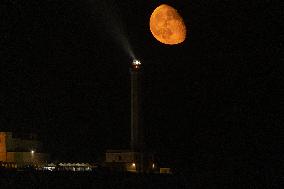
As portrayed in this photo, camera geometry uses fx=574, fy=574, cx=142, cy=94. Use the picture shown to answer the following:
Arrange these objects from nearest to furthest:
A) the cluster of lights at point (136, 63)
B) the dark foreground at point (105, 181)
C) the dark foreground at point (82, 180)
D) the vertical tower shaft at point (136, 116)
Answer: the dark foreground at point (82, 180)
the dark foreground at point (105, 181)
the vertical tower shaft at point (136, 116)
the cluster of lights at point (136, 63)

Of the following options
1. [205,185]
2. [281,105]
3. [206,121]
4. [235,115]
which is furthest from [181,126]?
[205,185]

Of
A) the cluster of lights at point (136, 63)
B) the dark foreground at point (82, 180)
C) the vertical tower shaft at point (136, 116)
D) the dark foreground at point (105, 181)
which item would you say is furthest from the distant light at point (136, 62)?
the dark foreground at point (82, 180)

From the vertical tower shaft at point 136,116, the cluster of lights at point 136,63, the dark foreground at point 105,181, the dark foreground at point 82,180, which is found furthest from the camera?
the cluster of lights at point 136,63

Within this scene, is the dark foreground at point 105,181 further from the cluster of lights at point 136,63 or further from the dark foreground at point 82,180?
the cluster of lights at point 136,63

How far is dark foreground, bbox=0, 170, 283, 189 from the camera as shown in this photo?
1961 inches

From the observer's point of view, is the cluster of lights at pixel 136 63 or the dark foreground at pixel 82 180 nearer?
the dark foreground at pixel 82 180

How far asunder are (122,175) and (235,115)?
41780mm

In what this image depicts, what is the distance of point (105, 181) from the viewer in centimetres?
5541

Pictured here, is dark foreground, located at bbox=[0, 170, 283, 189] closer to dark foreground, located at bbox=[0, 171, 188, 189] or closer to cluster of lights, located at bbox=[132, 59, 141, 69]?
dark foreground, located at bbox=[0, 171, 188, 189]

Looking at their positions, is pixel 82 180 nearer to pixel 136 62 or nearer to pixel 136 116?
pixel 136 116

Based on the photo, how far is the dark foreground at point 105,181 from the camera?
4981 centimetres

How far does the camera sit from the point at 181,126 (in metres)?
105

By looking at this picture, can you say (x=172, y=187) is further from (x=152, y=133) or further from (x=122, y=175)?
(x=152, y=133)

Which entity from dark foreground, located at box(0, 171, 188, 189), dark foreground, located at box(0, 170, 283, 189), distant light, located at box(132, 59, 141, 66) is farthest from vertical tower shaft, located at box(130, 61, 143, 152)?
dark foreground, located at box(0, 171, 188, 189)
